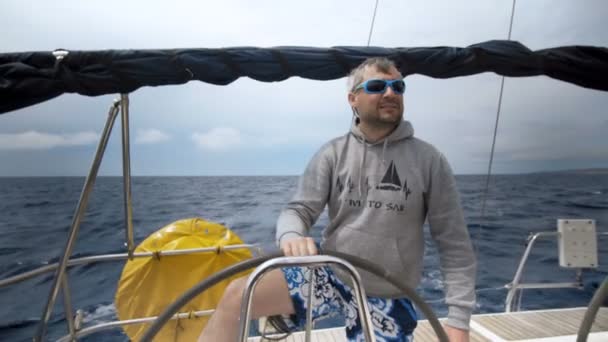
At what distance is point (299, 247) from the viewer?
69 cm

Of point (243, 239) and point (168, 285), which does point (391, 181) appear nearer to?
point (168, 285)

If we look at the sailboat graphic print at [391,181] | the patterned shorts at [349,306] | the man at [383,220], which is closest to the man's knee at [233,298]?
the man at [383,220]

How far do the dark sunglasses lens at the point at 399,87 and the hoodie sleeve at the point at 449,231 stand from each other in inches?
8.2

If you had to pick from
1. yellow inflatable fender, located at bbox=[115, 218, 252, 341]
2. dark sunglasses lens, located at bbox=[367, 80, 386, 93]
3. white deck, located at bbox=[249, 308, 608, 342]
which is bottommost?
white deck, located at bbox=[249, 308, 608, 342]

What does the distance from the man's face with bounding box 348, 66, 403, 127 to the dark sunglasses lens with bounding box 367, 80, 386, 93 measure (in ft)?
0.04

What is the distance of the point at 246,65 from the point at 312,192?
1.72 ft

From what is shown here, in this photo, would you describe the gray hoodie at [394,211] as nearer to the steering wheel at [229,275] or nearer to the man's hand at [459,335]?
the man's hand at [459,335]

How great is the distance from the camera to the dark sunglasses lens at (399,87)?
95 cm

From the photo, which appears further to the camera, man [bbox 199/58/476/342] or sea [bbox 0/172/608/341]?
sea [bbox 0/172/608/341]

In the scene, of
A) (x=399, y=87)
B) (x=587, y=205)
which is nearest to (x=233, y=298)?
(x=399, y=87)

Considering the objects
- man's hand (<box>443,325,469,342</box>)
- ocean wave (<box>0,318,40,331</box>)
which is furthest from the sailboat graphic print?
ocean wave (<box>0,318,40,331</box>)

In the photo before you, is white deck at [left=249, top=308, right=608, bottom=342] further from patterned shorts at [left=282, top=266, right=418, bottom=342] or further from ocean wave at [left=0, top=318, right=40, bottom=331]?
ocean wave at [left=0, top=318, right=40, bottom=331]

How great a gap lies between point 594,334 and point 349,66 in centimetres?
178

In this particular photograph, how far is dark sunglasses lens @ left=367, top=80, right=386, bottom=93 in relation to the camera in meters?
0.94
